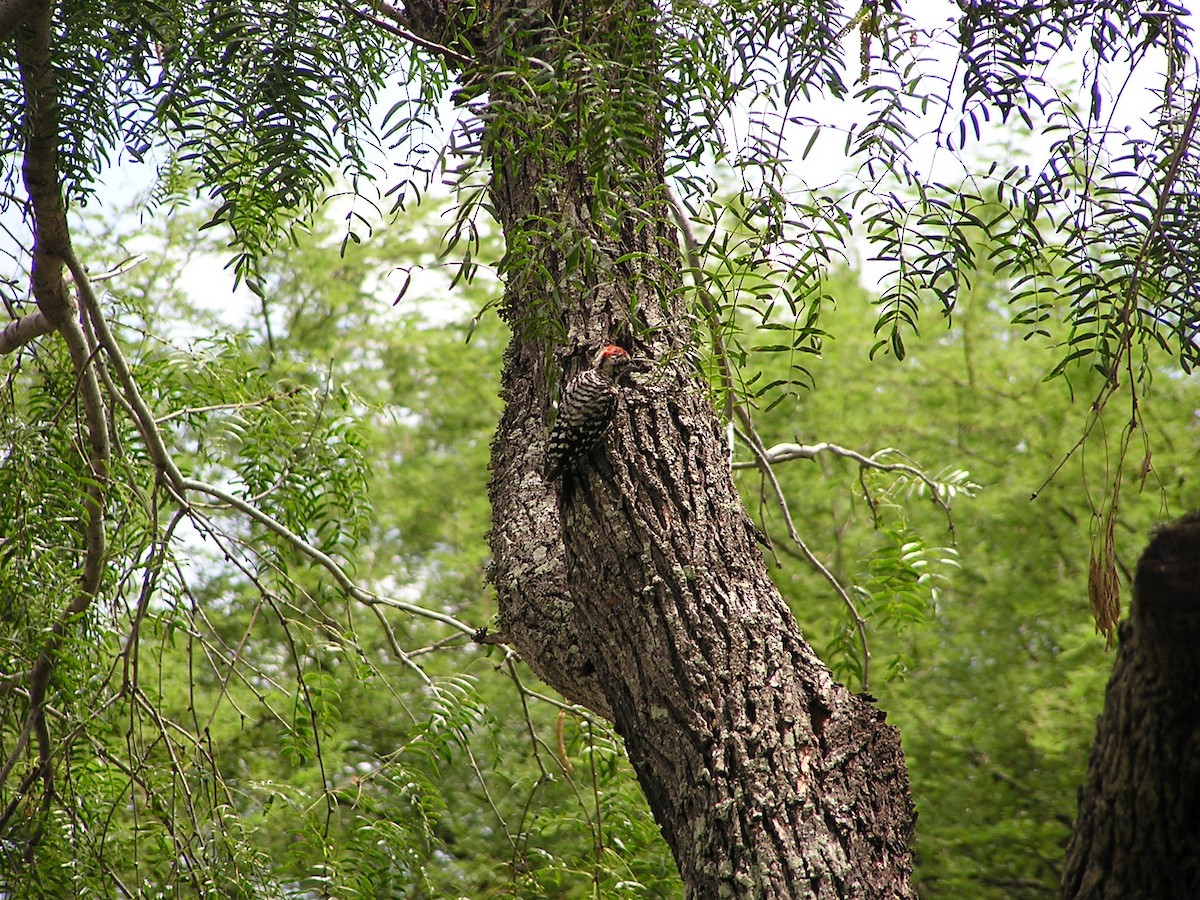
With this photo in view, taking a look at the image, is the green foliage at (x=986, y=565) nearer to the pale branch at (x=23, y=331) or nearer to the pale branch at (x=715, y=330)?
the pale branch at (x=715, y=330)

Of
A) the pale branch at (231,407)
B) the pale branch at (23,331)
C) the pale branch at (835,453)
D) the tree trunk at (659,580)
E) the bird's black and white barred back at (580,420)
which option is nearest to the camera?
the tree trunk at (659,580)

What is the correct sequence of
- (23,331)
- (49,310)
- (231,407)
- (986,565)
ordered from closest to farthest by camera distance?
(49,310)
(23,331)
(231,407)
(986,565)

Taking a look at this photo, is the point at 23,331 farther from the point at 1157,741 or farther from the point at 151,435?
the point at 1157,741

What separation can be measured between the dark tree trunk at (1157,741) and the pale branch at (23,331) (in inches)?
75.6

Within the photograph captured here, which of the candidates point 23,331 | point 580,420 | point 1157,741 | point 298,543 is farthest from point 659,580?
point 23,331

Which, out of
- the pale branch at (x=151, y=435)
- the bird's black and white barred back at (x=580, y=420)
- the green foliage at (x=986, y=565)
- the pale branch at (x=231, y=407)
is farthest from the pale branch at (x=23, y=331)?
the green foliage at (x=986, y=565)

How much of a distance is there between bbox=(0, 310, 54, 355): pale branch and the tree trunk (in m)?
1.03

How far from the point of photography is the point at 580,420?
1.38 m

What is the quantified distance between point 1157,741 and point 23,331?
2043 millimetres

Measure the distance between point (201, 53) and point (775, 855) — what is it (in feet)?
4.28

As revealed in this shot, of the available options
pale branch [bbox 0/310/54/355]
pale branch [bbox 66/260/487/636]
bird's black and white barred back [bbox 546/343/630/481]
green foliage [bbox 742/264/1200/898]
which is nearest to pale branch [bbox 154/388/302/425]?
pale branch [bbox 66/260/487/636]

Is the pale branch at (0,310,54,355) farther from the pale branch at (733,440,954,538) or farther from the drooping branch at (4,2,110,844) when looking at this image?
the pale branch at (733,440,954,538)

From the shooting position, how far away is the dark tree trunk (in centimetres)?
83

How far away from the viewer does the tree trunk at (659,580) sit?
1227 millimetres
